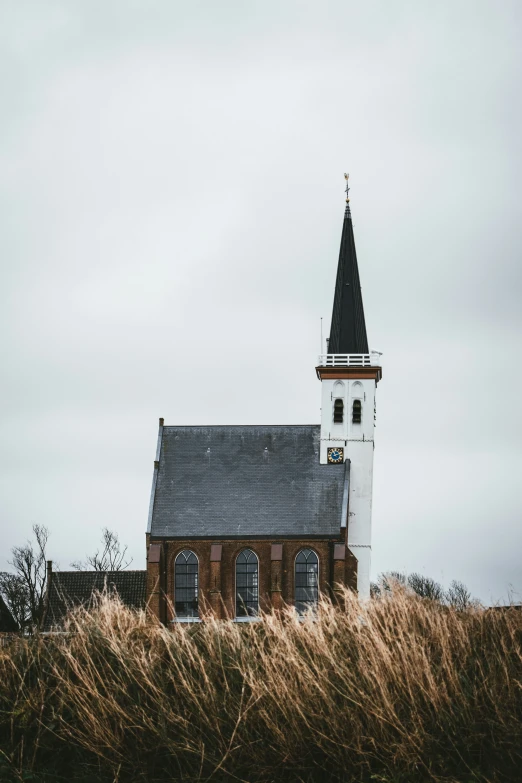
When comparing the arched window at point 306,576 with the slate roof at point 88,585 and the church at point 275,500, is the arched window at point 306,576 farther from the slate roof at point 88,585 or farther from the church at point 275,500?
the slate roof at point 88,585

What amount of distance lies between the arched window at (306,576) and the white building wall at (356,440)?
2.40 m

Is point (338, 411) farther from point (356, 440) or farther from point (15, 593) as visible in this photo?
point (15, 593)

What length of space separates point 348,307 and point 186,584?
1560cm

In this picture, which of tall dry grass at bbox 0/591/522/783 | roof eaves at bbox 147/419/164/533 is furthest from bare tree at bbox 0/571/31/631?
tall dry grass at bbox 0/591/522/783

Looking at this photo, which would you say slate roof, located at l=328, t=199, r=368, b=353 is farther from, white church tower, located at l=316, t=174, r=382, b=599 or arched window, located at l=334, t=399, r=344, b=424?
arched window, located at l=334, t=399, r=344, b=424

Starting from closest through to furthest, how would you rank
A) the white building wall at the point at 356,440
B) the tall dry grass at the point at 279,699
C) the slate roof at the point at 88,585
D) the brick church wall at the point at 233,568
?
the tall dry grass at the point at 279,699 → the brick church wall at the point at 233,568 → the slate roof at the point at 88,585 → the white building wall at the point at 356,440

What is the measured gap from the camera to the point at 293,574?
46031mm

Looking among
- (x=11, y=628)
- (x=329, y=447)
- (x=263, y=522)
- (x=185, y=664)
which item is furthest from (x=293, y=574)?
(x=185, y=664)

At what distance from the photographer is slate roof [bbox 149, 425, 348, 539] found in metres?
46.7

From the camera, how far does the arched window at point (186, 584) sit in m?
46.0

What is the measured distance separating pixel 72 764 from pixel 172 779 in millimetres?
1777

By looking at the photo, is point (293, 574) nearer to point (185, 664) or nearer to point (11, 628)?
point (11, 628)

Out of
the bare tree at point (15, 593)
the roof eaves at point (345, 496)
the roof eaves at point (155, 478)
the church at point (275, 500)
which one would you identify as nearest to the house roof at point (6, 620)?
the bare tree at point (15, 593)

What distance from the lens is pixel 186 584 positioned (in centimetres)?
4628
